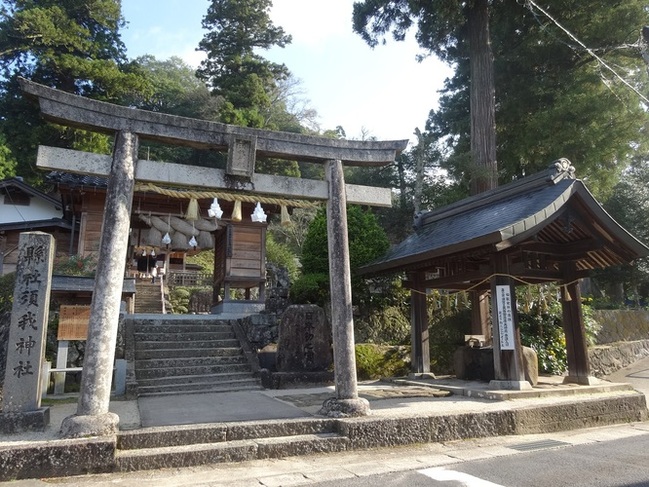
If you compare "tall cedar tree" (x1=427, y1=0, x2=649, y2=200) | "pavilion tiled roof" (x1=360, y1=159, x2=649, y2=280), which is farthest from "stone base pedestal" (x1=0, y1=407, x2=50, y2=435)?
"tall cedar tree" (x1=427, y1=0, x2=649, y2=200)

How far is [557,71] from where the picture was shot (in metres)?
17.0

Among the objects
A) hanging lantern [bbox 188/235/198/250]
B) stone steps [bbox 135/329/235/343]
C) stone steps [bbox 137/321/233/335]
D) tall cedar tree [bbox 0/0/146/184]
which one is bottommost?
stone steps [bbox 135/329/235/343]

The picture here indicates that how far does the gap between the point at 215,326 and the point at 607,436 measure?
9.62m

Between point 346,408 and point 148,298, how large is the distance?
15410 millimetres

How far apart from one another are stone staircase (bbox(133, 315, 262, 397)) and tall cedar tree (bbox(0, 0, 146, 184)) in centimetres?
2048

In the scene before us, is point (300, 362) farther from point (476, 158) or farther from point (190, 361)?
point (476, 158)

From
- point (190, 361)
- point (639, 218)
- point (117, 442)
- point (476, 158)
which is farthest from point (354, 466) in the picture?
point (639, 218)

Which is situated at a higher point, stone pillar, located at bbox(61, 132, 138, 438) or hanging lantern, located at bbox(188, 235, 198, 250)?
hanging lantern, located at bbox(188, 235, 198, 250)

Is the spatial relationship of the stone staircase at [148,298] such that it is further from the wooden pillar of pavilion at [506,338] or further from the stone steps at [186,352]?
the wooden pillar of pavilion at [506,338]

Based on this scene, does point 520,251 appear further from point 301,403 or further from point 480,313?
point 301,403

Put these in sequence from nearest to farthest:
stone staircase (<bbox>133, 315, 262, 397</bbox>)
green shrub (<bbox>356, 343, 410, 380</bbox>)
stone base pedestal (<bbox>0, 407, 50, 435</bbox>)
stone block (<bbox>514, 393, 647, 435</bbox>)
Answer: stone base pedestal (<bbox>0, 407, 50, 435</bbox>) → stone block (<bbox>514, 393, 647, 435</bbox>) → stone staircase (<bbox>133, 315, 262, 397</bbox>) → green shrub (<bbox>356, 343, 410, 380</bbox>)

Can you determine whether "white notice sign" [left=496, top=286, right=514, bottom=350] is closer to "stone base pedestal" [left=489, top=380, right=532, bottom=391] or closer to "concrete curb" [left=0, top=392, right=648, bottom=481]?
"stone base pedestal" [left=489, top=380, right=532, bottom=391]

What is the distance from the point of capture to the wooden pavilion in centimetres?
840

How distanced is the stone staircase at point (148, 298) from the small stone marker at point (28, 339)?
42.7 feet
